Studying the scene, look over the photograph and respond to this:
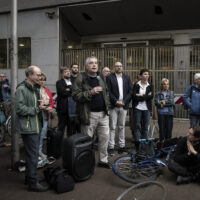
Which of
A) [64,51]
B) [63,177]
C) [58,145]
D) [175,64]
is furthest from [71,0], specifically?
[63,177]

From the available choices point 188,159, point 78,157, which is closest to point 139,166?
point 188,159

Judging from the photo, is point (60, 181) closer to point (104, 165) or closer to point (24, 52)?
point (104, 165)

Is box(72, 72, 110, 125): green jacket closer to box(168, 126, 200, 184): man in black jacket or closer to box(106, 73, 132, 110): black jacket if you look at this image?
box(106, 73, 132, 110): black jacket

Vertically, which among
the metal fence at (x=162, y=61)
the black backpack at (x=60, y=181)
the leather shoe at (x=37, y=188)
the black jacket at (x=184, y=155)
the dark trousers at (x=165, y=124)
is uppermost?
the metal fence at (x=162, y=61)

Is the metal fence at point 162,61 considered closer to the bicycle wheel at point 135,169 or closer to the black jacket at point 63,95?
the black jacket at point 63,95

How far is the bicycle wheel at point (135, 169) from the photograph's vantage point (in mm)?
4059

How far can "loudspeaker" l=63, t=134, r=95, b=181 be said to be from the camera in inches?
150

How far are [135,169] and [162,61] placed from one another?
7060 mm

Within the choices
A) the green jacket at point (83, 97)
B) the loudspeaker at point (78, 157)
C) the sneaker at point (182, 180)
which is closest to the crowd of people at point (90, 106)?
the green jacket at point (83, 97)

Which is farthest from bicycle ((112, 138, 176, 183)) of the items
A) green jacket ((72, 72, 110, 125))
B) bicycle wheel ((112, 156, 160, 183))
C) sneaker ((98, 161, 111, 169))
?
green jacket ((72, 72, 110, 125))

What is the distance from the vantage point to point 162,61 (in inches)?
404

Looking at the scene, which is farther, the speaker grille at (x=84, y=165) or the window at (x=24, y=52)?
the window at (x=24, y=52)

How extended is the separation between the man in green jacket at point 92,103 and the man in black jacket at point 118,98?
0.81m

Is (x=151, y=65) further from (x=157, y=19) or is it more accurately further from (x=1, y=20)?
(x=1, y=20)
